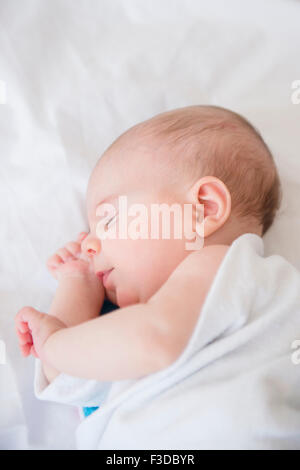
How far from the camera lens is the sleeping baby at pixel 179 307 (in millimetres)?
757

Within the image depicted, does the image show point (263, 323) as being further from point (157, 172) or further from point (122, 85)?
point (122, 85)

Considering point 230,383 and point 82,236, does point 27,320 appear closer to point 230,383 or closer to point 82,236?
point 82,236

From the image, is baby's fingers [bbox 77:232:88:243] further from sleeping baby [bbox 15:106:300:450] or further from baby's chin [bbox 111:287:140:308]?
baby's chin [bbox 111:287:140:308]

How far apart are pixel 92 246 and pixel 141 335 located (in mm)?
309

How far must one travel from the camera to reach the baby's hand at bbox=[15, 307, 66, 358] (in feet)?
2.89

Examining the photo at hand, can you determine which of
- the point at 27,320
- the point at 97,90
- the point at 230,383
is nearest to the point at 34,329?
the point at 27,320

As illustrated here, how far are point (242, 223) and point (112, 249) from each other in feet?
0.90

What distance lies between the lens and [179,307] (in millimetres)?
759

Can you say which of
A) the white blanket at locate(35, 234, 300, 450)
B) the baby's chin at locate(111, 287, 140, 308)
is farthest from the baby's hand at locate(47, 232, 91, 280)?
the white blanket at locate(35, 234, 300, 450)

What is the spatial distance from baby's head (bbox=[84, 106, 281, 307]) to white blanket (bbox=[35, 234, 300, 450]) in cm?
12
